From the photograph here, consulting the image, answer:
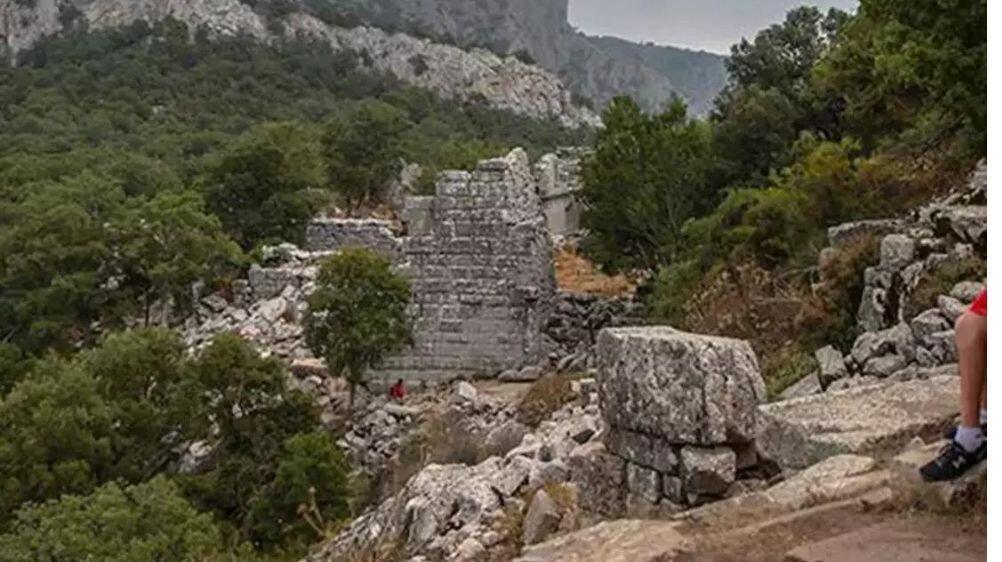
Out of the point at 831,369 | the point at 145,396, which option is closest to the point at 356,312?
the point at 145,396

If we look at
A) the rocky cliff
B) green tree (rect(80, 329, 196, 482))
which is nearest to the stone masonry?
green tree (rect(80, 329, 196, 482))

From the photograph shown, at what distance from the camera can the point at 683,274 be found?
1573 centimetres

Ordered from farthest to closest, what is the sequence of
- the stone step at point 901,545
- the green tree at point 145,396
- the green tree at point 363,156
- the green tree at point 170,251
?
the green tree at point 363,156, the green tree at point 170,251, the green tree at point 145,396, the stone step at point 901,545

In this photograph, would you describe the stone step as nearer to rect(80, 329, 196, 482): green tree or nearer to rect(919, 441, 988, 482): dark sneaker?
rect(919, 441, 988, 482): dark sneaker

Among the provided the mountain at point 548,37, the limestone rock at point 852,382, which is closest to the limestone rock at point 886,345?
the limestone rock at point 852,382

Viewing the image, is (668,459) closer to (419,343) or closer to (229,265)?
(419,343)

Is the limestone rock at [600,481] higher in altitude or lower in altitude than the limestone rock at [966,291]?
lower

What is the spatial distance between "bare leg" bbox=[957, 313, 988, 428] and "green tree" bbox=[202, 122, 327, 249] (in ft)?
73.9

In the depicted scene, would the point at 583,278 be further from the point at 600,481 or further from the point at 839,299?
the point at 600,481

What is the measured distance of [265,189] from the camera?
26.4 meters

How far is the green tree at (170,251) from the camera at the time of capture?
22141mm

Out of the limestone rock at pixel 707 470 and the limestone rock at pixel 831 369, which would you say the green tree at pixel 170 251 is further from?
the limestone rock at pixel 707 470

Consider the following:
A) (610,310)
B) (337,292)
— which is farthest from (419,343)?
(610,310)

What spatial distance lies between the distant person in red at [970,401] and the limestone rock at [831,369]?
3684 millimetres
